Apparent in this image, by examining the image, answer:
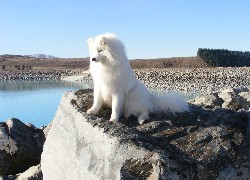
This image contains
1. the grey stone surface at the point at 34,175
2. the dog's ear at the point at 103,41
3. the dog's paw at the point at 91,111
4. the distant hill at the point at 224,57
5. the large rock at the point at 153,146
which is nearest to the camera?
the large rock at the point at 153,146

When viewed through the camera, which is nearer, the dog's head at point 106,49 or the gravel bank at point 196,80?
the dog's head at point 106,49

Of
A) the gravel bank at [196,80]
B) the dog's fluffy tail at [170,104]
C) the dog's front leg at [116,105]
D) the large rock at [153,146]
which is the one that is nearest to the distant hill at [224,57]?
the gravel bank at [196,80]

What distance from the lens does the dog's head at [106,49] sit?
233 inches

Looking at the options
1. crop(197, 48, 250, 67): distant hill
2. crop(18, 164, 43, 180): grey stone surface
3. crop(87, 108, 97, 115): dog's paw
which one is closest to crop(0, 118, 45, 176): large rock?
crop(18, 164, 43, 180): grey stone surface

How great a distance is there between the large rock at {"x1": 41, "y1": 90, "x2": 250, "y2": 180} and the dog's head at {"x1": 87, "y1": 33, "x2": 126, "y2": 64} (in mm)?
867

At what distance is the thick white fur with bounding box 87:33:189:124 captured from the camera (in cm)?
594

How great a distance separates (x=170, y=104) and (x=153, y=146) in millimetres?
1392

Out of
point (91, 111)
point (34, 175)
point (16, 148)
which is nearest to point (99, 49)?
point (91, 111)

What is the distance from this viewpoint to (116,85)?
6.01 metres

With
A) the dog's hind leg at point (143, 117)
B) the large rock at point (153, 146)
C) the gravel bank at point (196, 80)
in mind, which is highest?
the dog's hind leg at point (143, 117)

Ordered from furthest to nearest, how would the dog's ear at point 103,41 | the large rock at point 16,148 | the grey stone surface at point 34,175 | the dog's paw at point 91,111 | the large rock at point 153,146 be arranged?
the large rock at point 16,148 < the grey stone surface at point 34,175 < the dog's paw at point 91,111 < the dog's ear at point 103,41 < the large rock at point 153,146

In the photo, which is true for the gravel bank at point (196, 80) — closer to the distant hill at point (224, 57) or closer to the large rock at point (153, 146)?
the distant hill at point (224, 57)

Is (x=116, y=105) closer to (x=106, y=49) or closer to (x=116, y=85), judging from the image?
(x=116, y=85)

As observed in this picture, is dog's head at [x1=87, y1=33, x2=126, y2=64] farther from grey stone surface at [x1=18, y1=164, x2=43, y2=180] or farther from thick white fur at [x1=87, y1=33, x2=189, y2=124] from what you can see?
grey stone surface at [x1=18, y1=164, x2=43, y2=180]
